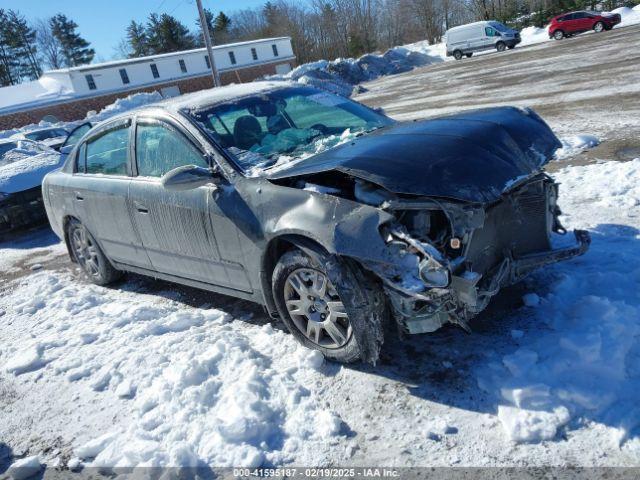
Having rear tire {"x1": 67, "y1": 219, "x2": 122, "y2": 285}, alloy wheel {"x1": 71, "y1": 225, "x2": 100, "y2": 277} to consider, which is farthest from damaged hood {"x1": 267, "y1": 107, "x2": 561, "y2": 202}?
alloy wheel {"x1": 71, "y1": 225, "x2": 100, "y2": 277}

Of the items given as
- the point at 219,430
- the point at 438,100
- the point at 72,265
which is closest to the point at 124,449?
the point at 219,430

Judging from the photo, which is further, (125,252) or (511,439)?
(125,252)

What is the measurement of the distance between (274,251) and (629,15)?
3769cm

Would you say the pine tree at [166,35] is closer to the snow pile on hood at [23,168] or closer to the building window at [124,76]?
the building window at [124,76]

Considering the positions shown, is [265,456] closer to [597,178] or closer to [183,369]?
[183,369]

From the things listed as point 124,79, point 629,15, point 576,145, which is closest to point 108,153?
point 576,145

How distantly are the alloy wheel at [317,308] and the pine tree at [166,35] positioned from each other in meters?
69.0

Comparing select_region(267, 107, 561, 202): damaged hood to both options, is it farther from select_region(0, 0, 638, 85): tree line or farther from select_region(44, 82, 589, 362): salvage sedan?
select_region(0, 0, 638, 85): tree line

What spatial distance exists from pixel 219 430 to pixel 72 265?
15.6 feet

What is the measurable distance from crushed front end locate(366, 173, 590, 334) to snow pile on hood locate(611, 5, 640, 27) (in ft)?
109

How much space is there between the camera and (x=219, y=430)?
2.89 metres

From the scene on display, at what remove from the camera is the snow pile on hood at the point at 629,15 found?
30.6m

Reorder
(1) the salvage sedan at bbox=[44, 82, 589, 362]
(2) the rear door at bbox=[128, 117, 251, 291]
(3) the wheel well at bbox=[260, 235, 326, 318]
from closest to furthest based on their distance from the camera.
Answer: (1) the salvage sedan at bbox=[44, 82, 589, 362] → (3) the wheel well at bbox=[260, 235, 326, 318] → (2) the rear door at bbox=[128, 117, 251, 291]

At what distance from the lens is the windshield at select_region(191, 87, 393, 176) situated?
3.81m
